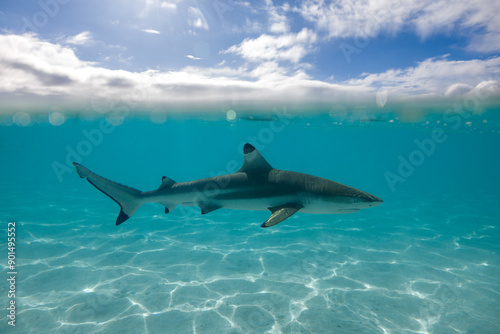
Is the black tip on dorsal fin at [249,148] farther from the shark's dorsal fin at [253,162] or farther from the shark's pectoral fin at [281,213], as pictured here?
the shark's pectoral fin at [281,213]

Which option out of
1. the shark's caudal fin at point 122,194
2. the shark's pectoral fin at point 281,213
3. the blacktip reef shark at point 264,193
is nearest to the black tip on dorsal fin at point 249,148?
the blacktip reef shark at point 264,193

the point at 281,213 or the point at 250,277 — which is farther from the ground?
the point at 281,213

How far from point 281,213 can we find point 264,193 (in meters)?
0.60

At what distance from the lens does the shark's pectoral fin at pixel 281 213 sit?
4162 millimetres

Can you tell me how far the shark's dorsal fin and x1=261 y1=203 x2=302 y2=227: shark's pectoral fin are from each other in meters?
0.82

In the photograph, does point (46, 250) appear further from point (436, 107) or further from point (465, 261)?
point (436, 107)

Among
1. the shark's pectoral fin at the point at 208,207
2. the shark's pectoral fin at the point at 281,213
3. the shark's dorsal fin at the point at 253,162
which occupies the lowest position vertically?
the shark's pectoral fin at the point at 208,207

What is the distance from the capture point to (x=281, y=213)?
442 centimetres

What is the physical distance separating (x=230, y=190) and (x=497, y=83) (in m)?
21.4

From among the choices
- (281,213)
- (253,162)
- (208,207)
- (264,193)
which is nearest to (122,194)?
(208,207)

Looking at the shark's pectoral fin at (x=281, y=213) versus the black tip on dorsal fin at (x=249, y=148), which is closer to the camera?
the shark's pectoral fin at (x=281, y=213)

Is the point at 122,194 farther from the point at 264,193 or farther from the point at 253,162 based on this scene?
the point at 264,193

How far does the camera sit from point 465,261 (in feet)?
33.6

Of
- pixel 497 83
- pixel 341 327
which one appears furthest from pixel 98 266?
A: pixel 497 83
